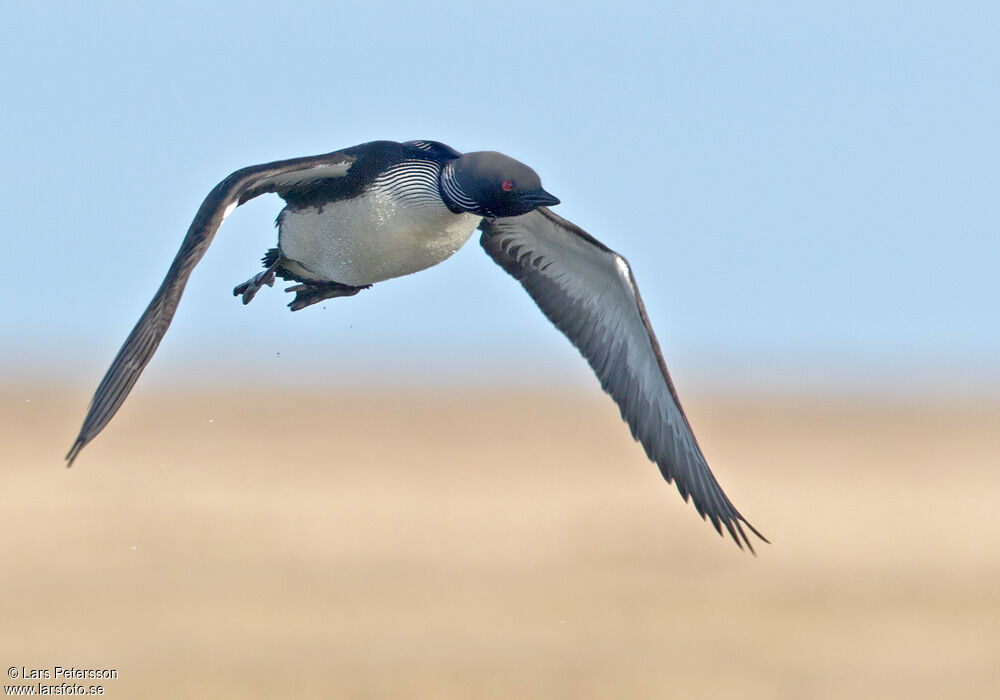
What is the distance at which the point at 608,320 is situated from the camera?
15.3 metres

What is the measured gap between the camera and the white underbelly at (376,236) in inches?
532

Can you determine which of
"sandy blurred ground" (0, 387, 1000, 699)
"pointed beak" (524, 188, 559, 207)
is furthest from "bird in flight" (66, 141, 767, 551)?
"sandy blurred ground" (0, 387, 1000, 699)

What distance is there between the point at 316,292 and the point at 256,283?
0.54m

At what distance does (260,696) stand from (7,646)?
6467 mm

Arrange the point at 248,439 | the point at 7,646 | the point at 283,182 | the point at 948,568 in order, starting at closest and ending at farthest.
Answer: the point at 283,182
the point at 7,646
the point at 948,568
the point at 248,439

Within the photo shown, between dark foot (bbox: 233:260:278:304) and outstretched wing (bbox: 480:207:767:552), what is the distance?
2.03m

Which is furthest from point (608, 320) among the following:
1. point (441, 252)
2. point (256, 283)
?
point (256, 283)

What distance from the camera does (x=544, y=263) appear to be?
50.6 ft

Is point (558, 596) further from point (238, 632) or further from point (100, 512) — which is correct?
point (100, 512)

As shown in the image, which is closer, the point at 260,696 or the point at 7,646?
the point at 260,696

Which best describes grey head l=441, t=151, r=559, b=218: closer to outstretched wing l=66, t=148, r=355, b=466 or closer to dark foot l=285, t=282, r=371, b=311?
outstretched wing l=66, t=148, r=355, b=466

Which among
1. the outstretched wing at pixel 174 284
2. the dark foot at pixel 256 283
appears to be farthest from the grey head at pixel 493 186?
the dark foot at pixel 256 283

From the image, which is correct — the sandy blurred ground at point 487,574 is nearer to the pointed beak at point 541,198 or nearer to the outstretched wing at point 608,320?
the outstretched wing at point 608,320

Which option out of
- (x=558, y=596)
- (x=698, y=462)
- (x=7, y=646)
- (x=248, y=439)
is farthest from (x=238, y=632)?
(x=248, y=439)
